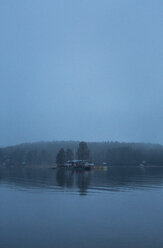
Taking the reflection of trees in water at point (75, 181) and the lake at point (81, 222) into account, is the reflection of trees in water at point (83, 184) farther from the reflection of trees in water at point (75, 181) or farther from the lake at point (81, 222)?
the lake at point (81, 222)

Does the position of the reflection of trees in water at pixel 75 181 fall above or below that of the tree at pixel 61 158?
below

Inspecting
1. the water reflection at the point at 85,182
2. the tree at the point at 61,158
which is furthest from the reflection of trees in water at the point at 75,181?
Answer: the tree at the point at 61,158

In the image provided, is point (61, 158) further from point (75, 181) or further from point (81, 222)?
point (81, 222)

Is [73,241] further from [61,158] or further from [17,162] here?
[17,162]

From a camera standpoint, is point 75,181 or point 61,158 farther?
point 61,158

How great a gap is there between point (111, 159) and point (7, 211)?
160 m

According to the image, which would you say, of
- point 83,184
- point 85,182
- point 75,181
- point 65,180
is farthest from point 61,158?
point 83,184

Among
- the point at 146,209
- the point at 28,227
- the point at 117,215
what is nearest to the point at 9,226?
the point at 28,227

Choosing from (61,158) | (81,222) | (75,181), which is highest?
(61,158)

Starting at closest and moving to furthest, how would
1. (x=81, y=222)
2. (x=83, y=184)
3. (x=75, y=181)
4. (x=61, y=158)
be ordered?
(x=81, y=222), (x=83, y=184), (x=75, y=181), (x=61, y=158)

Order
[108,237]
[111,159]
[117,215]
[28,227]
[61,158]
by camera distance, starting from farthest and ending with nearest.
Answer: [111,159] < [61,158] < [117,215] < [28,227] < [108,237]

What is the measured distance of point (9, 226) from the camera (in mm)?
16000

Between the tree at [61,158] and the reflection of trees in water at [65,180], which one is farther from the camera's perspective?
the tree at [61,158]

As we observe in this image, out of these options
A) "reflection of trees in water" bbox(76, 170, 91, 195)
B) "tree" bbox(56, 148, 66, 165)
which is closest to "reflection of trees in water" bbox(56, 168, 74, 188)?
"reflection of trees in water" bbox(76, 170, 91, 195)
